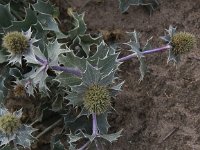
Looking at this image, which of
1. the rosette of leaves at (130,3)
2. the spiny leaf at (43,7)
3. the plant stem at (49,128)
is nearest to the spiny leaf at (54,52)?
the spiny leaf at (43,7)

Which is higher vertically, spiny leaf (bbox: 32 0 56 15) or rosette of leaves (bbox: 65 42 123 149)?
spiny leaf (bbox: 32 0 56 15)

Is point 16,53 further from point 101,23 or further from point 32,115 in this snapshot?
point 101,23

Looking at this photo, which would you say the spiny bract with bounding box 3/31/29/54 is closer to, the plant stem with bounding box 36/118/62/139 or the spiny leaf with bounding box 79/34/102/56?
the spiny leaf with bounding box 79/34/102/56

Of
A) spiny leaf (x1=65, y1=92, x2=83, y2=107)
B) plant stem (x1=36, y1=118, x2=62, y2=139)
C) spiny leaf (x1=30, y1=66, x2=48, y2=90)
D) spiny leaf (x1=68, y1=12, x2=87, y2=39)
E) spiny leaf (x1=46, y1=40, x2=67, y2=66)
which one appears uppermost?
spiny leaf (x1=68, y1=12, x2=87, y2=39)

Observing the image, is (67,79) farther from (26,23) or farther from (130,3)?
(130,3)

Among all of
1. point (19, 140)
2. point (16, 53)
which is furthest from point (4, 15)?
point (19, 140)

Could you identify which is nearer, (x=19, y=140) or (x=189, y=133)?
(x=19, y=140)

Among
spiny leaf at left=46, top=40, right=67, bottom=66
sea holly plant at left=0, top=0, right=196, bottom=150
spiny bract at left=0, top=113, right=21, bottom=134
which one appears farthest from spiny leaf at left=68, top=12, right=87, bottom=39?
spiny bract at left=0, top=113, right=21, bottom=134
